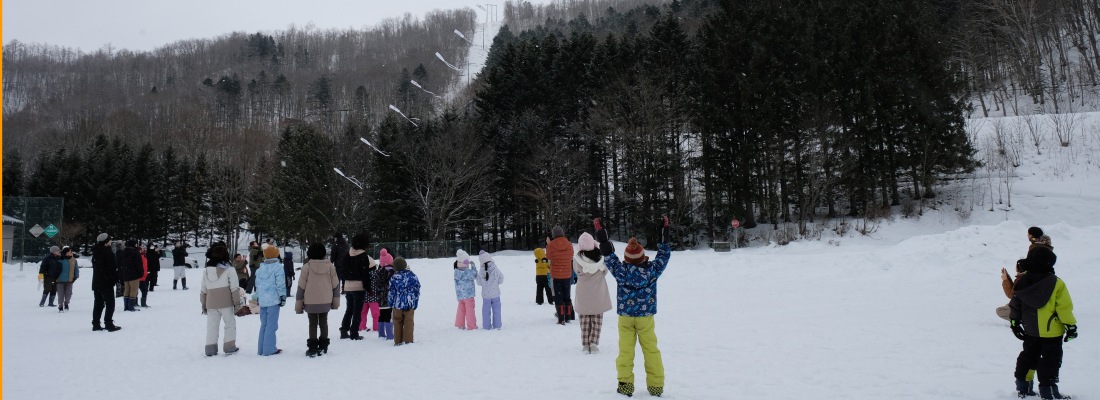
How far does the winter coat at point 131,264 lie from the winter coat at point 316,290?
763 cm

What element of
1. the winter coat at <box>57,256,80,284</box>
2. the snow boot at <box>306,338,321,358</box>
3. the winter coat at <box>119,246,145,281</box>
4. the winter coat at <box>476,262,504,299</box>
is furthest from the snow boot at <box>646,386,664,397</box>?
the winter coat at <box>57,256,80,284</box>

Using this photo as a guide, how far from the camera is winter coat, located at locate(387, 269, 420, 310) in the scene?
10086 mm

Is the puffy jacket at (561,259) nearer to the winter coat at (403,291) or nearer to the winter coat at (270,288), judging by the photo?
the winter coat at (403,291)

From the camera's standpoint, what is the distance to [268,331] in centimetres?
927

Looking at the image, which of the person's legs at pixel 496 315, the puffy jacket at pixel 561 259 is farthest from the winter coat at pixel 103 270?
the puffy jacket at pixel 561 259

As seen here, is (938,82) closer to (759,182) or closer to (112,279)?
(759,182)

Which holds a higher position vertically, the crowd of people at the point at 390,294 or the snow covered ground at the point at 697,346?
the crowd of people at the point at 390,294

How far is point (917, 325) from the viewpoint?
10.7m

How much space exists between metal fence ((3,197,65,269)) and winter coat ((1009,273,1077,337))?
42.3 meters

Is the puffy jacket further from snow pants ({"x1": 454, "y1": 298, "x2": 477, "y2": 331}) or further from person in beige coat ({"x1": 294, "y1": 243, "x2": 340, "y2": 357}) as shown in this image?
person in beige coat ({"x1": 294, "y1": 243, "x2": 340, "y2": 357})

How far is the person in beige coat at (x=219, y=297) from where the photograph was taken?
920 centimetres

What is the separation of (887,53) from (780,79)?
6130 mm

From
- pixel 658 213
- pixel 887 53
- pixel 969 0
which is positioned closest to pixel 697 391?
pixel 658 213

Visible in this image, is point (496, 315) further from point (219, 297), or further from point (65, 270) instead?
point (65, 270)
